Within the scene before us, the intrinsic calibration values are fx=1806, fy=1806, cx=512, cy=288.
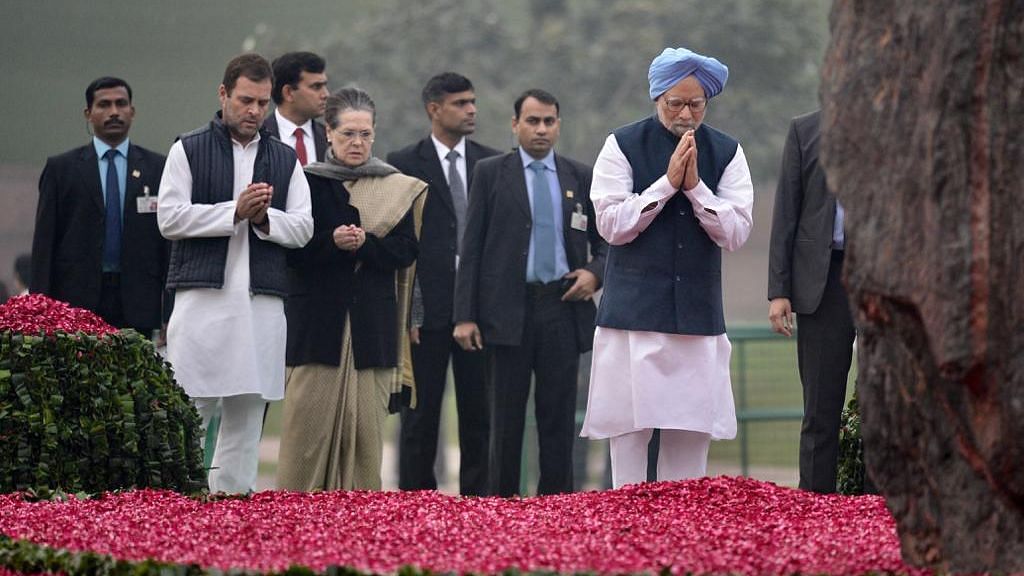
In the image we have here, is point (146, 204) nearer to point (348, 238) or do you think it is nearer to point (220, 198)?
point (220, 198)

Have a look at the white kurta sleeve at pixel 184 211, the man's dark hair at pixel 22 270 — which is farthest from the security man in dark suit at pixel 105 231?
the man's dark hair at pixel 22 270

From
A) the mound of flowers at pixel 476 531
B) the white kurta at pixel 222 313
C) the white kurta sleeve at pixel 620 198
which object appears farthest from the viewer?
the white kurta at pixel 222 313

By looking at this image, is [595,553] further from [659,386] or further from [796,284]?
[796,284]

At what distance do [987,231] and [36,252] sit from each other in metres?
6.38

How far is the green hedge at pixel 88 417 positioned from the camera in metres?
7.20

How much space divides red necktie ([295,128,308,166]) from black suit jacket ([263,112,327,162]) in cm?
4

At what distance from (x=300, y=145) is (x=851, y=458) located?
12.5ft

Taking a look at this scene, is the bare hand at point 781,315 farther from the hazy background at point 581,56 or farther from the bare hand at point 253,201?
the hazy background at point 581,56

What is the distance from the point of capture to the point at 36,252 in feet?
32.2

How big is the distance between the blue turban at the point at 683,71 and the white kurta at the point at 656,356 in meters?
0.35

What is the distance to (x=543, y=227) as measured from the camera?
33.1ft

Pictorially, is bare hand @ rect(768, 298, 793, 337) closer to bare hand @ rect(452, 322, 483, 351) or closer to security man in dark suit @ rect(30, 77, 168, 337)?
bare hand @ rect(452, 322, 483, 351)

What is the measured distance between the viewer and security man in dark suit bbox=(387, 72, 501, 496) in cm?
1033

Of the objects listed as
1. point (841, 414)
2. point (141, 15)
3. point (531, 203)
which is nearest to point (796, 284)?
point (841, 414)
